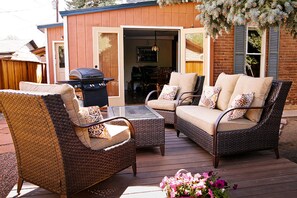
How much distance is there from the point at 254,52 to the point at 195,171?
5.52 meters

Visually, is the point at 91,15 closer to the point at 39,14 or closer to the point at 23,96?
the point at 23,96

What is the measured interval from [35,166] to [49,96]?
73cm

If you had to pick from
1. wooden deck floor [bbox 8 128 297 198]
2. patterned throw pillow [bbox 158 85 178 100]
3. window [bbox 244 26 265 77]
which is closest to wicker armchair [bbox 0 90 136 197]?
wooden deck floor [bbox 8 128 297 198]

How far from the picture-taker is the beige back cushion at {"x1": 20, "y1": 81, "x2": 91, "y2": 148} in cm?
207

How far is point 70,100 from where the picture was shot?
211cm

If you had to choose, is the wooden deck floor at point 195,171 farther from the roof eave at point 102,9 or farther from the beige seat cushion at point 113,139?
the roof eave at point 102,9

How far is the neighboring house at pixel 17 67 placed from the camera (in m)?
7.47

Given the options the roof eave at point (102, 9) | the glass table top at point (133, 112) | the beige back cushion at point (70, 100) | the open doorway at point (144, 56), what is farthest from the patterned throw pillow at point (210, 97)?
the open doorway at point (144, 56)

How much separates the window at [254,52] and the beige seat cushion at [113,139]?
18.4 feet

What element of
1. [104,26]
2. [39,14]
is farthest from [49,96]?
[39,14]

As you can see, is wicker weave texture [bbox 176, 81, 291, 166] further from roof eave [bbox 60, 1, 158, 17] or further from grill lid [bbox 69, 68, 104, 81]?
roof eave [bbox 60, 1, 158, 17]

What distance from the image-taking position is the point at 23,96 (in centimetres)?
194

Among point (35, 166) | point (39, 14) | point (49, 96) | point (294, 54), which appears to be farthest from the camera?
point (39, 14)

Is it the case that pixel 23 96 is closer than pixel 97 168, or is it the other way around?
pixel 23 96
